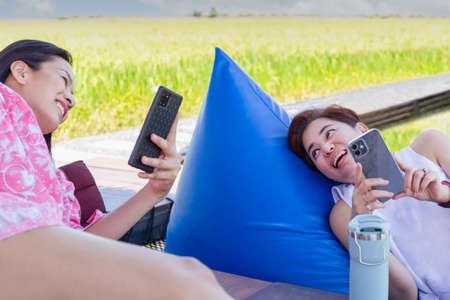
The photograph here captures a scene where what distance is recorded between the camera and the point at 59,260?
1143 mm

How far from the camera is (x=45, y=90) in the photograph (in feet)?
5.72

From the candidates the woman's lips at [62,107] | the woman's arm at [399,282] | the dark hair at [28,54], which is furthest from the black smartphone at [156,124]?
the woman's arm at [399,282]

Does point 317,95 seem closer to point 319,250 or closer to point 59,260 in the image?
point 319,250

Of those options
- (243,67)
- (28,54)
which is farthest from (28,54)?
(243,67)

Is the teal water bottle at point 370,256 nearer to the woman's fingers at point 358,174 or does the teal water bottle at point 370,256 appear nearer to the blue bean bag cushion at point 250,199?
the woman's fingers at point 358,174

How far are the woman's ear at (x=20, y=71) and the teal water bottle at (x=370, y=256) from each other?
3.23 ft

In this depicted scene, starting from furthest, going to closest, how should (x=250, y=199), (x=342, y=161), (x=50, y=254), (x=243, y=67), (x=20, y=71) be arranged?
(x=243, y=67) < (x=250, y=199) < (x=342, y=161) < (x=20, y=71) < (x=50, y=254)

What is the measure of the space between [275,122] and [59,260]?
1.14 m

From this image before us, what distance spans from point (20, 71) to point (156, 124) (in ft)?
1.33

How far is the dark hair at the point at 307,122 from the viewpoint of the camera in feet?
6.74

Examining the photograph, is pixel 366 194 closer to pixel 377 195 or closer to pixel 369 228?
pixel 377 195

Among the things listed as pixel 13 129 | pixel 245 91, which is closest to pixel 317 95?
pixel 245 91

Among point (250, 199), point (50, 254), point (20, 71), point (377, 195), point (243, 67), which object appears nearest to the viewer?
point (50, 254)

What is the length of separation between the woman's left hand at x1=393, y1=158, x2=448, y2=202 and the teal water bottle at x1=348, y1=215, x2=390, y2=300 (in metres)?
0.35
